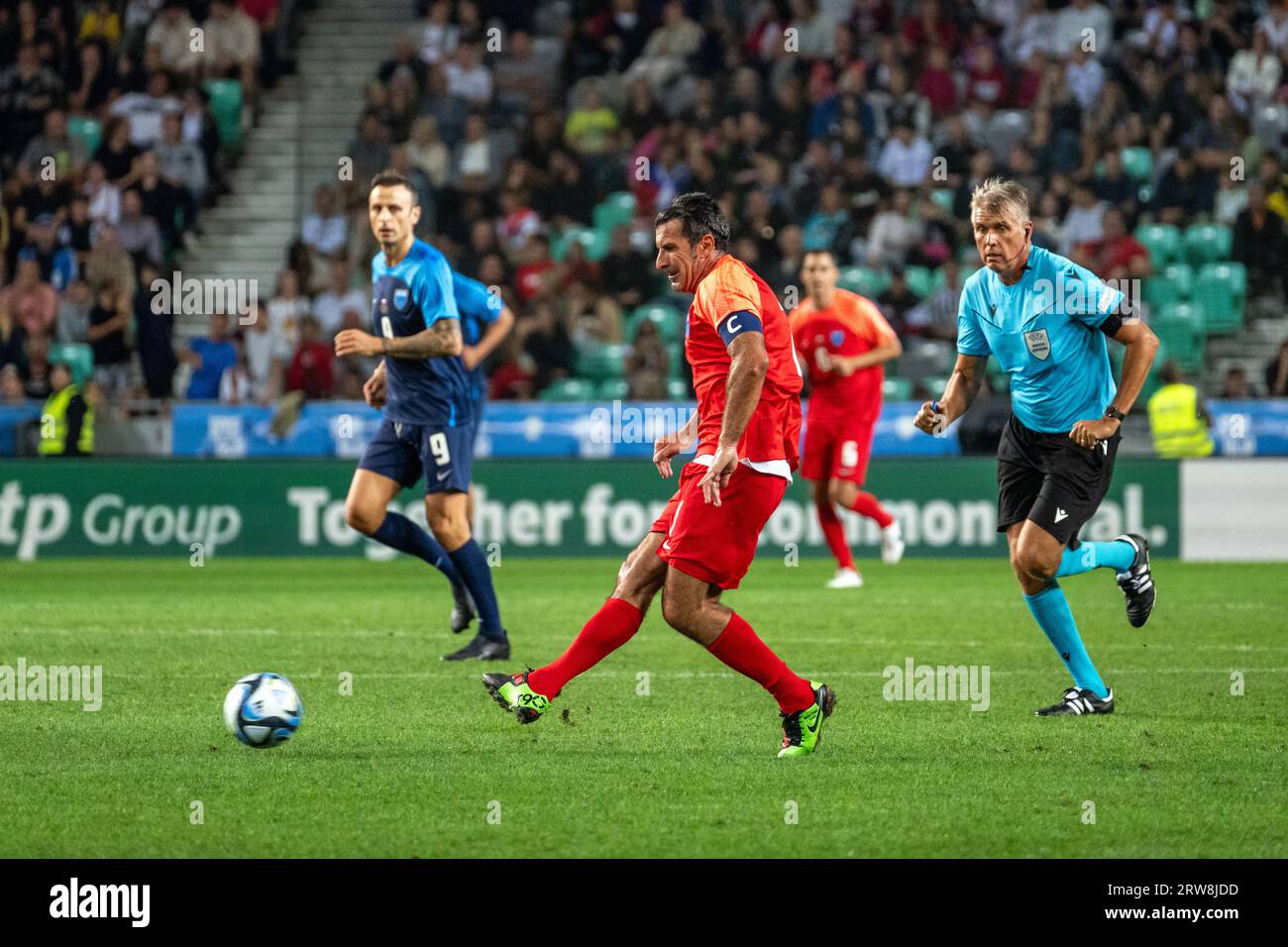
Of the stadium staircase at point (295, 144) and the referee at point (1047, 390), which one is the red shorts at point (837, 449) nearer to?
the referee at point (1047, 390)

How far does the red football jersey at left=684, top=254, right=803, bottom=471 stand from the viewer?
22.3 ft

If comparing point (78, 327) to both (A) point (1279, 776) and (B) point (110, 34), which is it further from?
(A) point (1279, 776)

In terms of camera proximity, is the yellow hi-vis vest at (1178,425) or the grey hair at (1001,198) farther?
the yellow hi-vis vest at (1178,425)

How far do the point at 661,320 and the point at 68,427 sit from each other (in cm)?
604

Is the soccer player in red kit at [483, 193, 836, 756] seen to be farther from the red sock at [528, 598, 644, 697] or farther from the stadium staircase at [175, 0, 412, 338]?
the stadium staircase at [175, 0, 412, 338]

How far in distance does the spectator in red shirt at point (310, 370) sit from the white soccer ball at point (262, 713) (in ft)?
39.4


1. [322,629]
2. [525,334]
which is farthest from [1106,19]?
[322,629]

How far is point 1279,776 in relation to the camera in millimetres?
6590

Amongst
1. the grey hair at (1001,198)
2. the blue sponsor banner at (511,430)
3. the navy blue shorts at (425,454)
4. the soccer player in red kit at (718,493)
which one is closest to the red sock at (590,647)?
the soccer player in red kit at (718,493)

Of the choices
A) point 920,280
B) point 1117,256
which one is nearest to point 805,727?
point 920,280

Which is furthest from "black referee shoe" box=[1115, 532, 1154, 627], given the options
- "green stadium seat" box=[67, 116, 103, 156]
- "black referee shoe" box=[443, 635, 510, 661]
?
"green stadium seat" box=[67, 116, 103, 156]

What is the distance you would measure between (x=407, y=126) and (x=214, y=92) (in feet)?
8.84

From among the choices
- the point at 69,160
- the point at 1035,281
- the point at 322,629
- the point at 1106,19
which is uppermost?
the point at 1106,19

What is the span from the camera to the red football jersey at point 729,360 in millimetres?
6789
